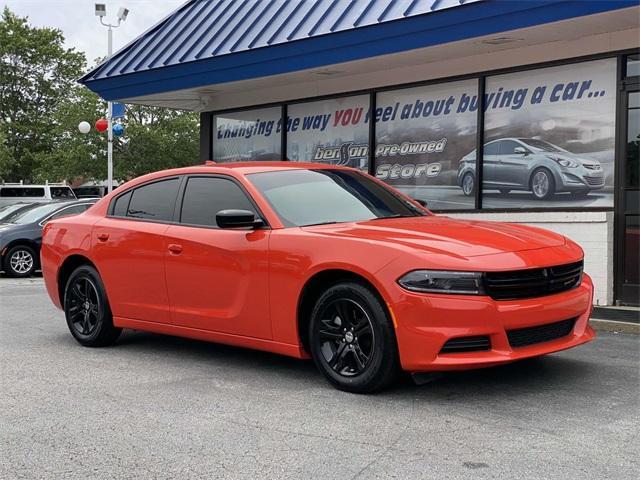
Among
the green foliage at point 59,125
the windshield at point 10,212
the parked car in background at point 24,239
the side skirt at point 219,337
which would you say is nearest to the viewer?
the side skirt at point 219,337

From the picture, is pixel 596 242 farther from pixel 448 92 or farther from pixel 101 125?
pixel 101 125

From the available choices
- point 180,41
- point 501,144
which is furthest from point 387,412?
point 180,41

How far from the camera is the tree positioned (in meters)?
48.9

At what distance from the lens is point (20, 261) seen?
46.4 feet

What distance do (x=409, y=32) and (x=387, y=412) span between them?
17.8ft

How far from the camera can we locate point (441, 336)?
4500 millimetres

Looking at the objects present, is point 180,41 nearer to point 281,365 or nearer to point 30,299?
point 30,299

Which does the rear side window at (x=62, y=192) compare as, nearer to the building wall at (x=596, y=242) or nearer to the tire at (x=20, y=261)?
the tire at (x=20, y=261)

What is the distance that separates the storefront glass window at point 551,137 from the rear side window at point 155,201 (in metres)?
4.90

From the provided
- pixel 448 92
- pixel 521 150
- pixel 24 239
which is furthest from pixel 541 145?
pixel 24 239

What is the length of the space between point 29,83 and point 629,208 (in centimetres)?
4901

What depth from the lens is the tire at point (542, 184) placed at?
927 centimetres

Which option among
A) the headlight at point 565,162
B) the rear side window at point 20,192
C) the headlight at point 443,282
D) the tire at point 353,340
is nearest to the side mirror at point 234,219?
the tire at point 353,340

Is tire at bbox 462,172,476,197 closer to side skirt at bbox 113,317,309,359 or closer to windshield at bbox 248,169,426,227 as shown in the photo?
windshield at bbox 248,169,426,227
